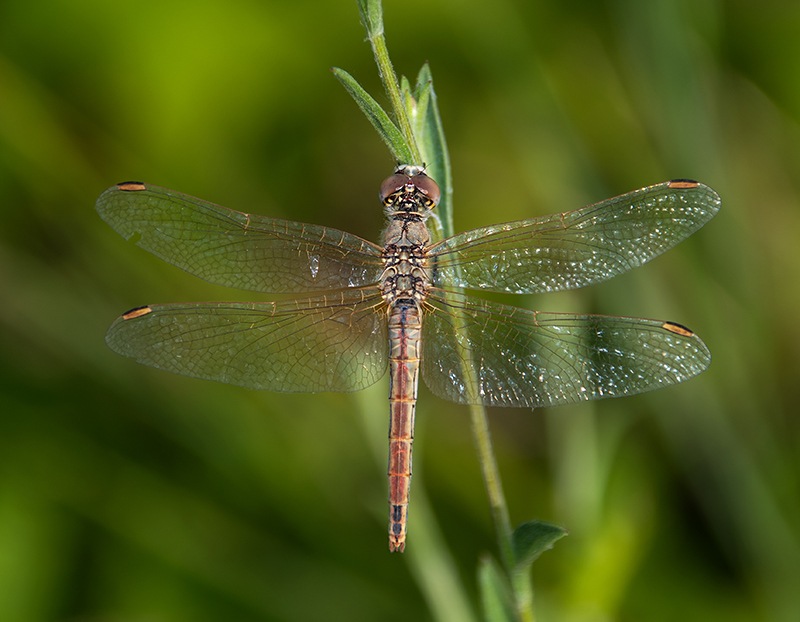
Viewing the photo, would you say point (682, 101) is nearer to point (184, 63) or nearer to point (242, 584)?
point (184, 63)

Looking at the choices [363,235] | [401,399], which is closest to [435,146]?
[401,399]

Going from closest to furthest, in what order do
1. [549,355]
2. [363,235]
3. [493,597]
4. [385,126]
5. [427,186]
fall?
[385,126] → [493,597] → [549,355] → [427,186] → [363,235]

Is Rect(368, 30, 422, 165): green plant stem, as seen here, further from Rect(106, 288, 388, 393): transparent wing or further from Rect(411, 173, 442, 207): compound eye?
Rect(106, 288, 388, 393): transparent wing

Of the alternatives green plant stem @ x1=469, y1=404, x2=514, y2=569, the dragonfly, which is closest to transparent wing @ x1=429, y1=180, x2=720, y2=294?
the dragonfly

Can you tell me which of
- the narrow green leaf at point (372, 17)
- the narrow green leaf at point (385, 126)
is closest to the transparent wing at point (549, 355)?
the narrow green leaf at point (385, 126)

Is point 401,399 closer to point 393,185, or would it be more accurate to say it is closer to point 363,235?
point 393,185

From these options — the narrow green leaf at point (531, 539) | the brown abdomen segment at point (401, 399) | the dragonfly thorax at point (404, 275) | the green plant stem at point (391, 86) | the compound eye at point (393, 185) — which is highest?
the compound eye at point (393, 185)

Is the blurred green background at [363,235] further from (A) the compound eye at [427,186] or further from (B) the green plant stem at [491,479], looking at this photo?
(B) the green plant stem at [491,479]

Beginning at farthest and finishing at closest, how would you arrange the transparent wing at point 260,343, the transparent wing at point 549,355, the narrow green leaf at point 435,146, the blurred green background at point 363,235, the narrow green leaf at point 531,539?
the blurred green background at point 363,235 < the transparent wing at point 260,343 < the transparent wing at point 549,355 < the narrow green leaf at point 435,146 < the narrow green leaf at point 531,539
